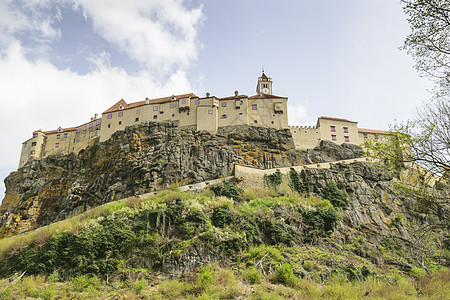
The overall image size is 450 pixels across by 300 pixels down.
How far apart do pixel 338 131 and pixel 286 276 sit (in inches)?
1378

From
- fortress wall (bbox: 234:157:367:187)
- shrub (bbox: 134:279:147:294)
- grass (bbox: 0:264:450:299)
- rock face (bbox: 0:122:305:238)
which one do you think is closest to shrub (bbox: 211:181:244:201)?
fortress wall (bbox: 234:157:367:187)

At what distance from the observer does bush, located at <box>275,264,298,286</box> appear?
62.9 ft

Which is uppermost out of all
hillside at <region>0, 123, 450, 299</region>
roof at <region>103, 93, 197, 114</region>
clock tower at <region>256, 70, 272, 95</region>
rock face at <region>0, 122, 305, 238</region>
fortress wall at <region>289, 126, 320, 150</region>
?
clock tower at <region>256, 70, 272, 95</region>

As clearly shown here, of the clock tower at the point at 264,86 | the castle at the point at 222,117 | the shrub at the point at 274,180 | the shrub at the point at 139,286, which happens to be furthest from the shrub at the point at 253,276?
the clock tower at the point at 264,86

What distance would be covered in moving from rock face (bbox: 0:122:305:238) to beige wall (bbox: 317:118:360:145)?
6206 mm

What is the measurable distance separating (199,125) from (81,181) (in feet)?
50.9

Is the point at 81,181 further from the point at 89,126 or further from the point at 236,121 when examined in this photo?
the point at 236,121

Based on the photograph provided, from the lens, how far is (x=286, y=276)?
1933 centimetres

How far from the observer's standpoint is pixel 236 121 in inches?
1886

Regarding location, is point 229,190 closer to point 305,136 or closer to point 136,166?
point 136,166

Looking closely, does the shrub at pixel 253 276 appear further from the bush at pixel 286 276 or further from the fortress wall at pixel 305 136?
the fortress wall at pixel 305 136

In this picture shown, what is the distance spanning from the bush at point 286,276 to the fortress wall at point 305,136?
30063 mm

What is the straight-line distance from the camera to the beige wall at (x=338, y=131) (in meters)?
50.3

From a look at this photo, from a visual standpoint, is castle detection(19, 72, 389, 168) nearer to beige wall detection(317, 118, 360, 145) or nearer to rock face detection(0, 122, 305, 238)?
beige wall detection(317, 118, 360, 145)
